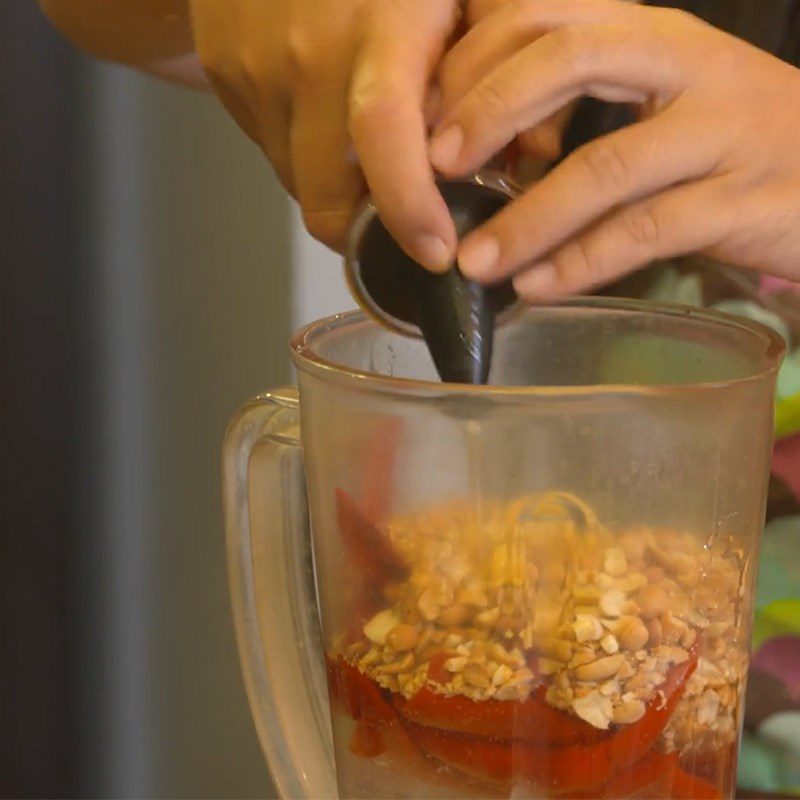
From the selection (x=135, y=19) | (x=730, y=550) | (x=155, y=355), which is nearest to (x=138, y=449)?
(x=155, y=355)

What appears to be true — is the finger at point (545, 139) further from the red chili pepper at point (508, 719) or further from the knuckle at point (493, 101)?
the red chili pepper at point (508, 719)

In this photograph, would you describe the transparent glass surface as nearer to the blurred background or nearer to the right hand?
the right hand

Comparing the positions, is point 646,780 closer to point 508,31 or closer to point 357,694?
point 357,694

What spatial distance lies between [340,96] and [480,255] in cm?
7

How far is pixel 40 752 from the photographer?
77cm

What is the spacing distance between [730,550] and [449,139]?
0.45 ft

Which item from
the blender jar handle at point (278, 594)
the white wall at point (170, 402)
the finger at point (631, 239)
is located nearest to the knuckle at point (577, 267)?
the finger at point (631, 239)

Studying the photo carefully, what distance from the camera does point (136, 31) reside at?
1.73 feet

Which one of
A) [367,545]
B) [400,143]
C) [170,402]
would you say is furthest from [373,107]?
[170,402]

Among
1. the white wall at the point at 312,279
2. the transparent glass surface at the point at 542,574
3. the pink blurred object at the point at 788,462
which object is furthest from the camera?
the white wall at the point at 312,279

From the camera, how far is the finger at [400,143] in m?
0.28

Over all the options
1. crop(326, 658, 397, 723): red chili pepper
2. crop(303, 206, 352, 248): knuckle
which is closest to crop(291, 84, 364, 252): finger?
crop(303, 206, 352, 248): knuckle

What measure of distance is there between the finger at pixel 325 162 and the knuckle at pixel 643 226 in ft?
0.27

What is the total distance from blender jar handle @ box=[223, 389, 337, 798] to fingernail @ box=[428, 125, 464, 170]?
10 centimetres
